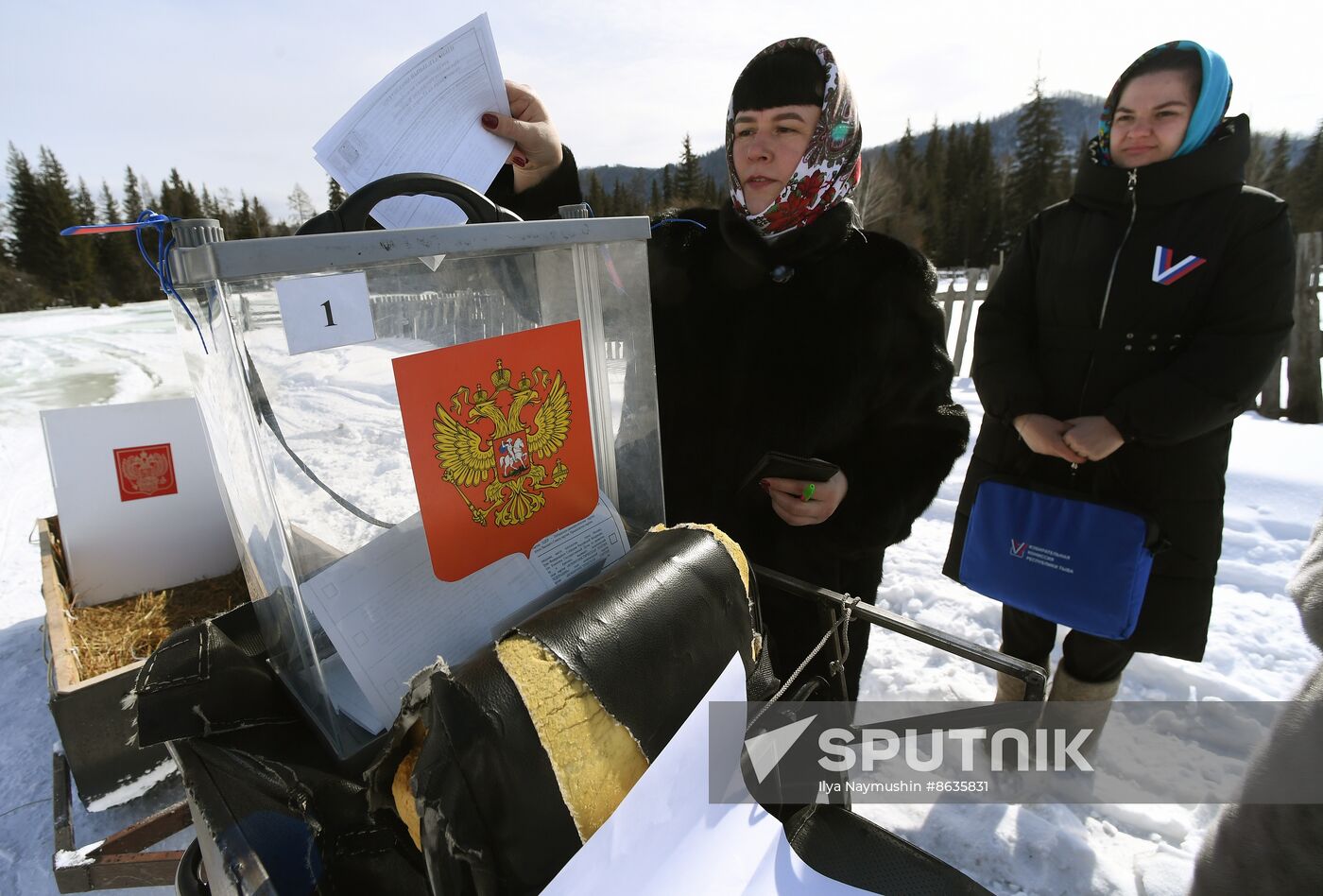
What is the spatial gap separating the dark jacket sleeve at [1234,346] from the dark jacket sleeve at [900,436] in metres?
0.79

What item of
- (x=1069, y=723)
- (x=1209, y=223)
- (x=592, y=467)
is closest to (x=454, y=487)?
(x=592, y=467)

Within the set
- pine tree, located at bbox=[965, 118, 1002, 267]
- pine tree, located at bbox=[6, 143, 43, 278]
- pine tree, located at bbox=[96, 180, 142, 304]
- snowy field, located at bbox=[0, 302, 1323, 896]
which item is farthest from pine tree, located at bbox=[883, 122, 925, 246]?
pine tree, located at bbox=[6, 143, 43, 278]

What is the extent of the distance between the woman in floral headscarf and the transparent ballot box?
0.66m

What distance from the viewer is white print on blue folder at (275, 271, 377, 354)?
0.45 meters

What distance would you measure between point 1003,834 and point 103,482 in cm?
307

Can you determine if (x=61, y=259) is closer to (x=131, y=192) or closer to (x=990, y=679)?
(x=131, y=192)

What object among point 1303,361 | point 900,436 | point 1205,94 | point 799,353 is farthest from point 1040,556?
point 1303,361

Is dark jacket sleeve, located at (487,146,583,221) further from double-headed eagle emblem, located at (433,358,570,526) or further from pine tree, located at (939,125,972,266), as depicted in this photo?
pine tree, located at (939,125,972,266)

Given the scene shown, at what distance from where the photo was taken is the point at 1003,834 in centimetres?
172

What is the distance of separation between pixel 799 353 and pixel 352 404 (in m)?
0.93

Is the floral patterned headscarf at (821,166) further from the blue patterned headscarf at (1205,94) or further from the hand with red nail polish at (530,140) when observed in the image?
the blue patterned headscarf at (1205,94)

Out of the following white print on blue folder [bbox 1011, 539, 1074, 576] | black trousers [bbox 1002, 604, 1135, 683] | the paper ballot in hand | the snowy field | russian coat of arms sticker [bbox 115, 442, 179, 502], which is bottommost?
the snowy field

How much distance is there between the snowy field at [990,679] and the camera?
1.63 metres

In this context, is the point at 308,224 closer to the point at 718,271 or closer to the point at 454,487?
the point at 454,487
